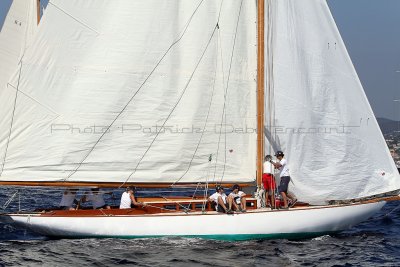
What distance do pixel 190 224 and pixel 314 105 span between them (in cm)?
607

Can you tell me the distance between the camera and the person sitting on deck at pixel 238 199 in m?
24.8

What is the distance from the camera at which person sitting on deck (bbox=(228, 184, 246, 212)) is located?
2484 centimetres

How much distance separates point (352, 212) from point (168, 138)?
6.79m

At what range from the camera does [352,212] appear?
85.6 ft

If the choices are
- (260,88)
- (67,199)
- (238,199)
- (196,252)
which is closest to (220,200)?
(238,199)

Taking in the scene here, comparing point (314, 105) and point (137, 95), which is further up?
point (137, 95)

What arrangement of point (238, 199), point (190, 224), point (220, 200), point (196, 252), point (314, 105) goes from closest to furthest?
1. point (196, 252)
2. point (190, 224)
3. point (220, 200)
4. point (238, 199)
5. point (314, 105)

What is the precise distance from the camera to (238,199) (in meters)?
25.2

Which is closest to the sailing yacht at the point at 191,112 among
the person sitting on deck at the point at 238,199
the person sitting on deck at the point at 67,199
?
the person sitting on deck at the point at 238,199

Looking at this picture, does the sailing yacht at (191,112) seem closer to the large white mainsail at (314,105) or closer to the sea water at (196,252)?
the large white mainsail at (314,105)

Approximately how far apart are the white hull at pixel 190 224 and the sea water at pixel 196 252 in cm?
25

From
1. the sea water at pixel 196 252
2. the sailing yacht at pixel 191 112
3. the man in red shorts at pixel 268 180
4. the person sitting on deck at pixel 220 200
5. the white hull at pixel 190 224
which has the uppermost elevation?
the sailing yacht at pixel 191 112

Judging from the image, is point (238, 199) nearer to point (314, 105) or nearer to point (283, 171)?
point (283, 171)

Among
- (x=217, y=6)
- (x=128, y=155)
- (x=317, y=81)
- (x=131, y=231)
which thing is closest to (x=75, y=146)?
(x=128, y=155)
